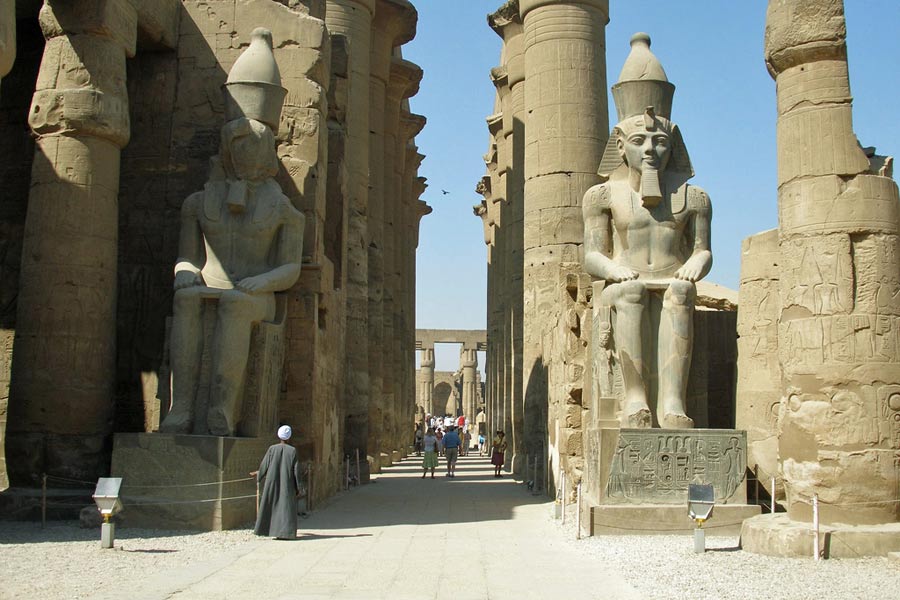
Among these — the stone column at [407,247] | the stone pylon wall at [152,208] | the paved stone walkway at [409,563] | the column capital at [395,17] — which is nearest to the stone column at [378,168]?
the column capital at [395,17]

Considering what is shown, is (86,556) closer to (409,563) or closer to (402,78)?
(409,563)

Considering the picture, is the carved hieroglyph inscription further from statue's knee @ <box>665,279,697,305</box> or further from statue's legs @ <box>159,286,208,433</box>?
statue's legs @ <box>159,286,208,433</box>

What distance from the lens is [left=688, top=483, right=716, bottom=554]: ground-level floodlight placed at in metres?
7.36

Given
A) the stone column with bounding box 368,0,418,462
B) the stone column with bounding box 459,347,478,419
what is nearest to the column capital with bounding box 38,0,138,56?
the stone column with bounding box 368,0,418,462

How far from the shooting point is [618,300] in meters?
9.35

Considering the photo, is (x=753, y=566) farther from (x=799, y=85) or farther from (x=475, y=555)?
(x=799, y=85)

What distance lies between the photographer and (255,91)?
32.7 feet

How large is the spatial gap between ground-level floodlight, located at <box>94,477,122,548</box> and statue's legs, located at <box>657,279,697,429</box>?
4510 millimetres

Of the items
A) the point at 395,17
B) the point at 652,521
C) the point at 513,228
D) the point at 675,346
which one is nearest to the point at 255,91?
the point at 675,346

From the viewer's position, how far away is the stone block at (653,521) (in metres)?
8.57

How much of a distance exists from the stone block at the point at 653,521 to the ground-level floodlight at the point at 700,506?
1.10 metres

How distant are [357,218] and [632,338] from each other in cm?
947

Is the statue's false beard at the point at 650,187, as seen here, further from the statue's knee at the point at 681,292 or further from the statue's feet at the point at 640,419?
the statue's feet at the point at 640,419

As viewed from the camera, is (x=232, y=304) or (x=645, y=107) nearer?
→ (x=232, y=304)
